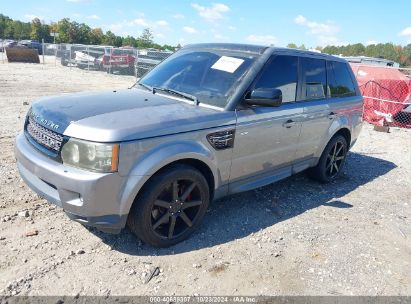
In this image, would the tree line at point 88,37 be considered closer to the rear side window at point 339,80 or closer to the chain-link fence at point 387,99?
the chain-link fence at point 387,99

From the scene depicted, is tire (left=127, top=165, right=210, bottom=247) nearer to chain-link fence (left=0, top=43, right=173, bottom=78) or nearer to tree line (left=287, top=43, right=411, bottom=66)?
chain-link fence (left=0, top=43, right=173, bottom=78)

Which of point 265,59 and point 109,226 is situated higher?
point 265,59

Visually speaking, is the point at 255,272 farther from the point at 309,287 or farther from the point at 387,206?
the point at 387,206

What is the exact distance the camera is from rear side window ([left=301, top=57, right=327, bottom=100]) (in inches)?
184

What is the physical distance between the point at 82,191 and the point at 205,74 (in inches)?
75.8

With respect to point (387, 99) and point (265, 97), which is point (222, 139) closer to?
point (265, 97)

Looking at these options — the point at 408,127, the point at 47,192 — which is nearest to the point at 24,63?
the point at 408,127

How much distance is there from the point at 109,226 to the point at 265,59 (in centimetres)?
244

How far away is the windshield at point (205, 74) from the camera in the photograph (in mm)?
3822

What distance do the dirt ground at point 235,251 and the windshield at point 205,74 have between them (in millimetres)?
1420

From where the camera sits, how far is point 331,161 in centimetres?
563

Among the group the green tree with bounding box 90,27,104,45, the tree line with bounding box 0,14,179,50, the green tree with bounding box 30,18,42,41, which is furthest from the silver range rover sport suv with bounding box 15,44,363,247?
the green tree with bounding box 30,18,42,41

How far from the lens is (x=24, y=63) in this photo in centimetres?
2683

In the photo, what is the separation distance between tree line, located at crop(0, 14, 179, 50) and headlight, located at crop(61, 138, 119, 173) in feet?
174
